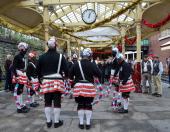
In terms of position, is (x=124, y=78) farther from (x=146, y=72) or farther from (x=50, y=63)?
(x=146, y=72)

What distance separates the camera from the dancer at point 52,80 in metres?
6.57

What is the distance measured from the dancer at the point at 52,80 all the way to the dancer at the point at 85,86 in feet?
1.08

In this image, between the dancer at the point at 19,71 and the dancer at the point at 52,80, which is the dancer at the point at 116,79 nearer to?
the dancer at the point at 52,80

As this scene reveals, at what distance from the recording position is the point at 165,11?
1548 centimetres

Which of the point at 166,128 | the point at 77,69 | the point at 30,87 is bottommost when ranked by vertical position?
the point at 166,128

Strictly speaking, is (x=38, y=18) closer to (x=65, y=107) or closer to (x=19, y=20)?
(x=19, y=20)

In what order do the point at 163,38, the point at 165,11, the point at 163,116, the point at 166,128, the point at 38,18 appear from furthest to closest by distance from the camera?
1. the point at 163,38
2. the point at 38,18
3. the point at 165,11
4. the point at 163,116
5. the point at 166,128

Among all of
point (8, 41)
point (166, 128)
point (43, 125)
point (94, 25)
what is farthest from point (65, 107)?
point (8, 41)

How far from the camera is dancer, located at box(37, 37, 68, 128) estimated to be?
259 inches

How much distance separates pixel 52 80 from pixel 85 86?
729 mm

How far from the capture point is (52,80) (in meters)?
6.61

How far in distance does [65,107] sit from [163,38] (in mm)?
23026

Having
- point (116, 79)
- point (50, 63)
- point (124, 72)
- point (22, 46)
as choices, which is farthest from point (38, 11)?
point (50, 63)

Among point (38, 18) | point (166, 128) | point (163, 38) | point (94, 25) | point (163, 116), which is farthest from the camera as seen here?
point (163, 38)
